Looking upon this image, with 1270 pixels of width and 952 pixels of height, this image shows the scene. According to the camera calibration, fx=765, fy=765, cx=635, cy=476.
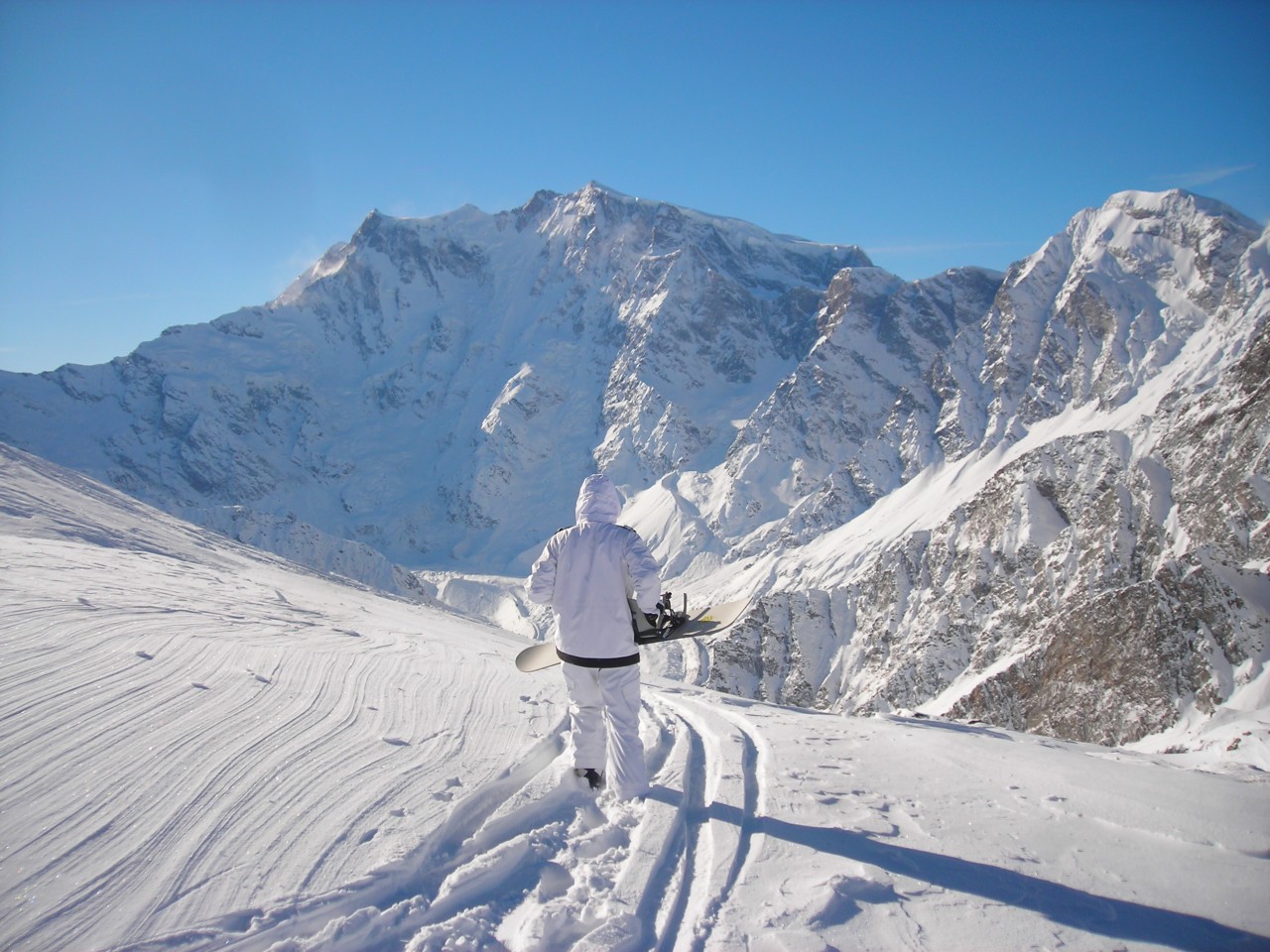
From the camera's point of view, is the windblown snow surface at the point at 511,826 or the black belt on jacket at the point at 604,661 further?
the black belt on jacket at the point at 604,661

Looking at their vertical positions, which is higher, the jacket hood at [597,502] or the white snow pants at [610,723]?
the jacket hood at [597,502]

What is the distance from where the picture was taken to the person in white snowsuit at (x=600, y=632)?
16.7 ft

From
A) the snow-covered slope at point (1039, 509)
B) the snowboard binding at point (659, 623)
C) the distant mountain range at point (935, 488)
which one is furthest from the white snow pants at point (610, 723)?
the distant mountain range at point (935, 488)

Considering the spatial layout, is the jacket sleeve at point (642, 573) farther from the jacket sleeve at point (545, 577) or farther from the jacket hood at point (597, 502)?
the jacket sleeve at point (545, 577)

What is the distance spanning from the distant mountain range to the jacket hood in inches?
1798

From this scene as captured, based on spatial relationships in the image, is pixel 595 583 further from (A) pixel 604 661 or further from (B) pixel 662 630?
(B) pixel 662 630

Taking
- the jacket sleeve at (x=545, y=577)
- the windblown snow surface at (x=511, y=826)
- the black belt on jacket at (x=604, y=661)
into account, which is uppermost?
the jacket sleeve at (x=545, y=577)

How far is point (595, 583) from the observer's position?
17.1 feet

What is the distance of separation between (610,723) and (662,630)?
2.93 ft

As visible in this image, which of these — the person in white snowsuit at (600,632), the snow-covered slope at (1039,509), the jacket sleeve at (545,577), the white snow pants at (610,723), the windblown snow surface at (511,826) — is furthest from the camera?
the snow-covered slope at (1039,509)

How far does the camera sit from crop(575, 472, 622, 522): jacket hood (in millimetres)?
5404

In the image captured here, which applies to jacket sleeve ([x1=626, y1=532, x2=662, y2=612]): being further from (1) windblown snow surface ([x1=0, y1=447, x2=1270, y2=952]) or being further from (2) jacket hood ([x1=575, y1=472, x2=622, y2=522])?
(1) windblown snow surface ([x1=0, y1=447, x2=1270, y2=952])

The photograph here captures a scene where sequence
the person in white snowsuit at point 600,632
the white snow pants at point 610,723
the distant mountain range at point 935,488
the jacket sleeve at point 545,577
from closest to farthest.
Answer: the white snow pants at point 610,723, the person in white snowsuit at point 600,632, the jacket sleeve at point 545,577, the distant mountain range at point 935,488

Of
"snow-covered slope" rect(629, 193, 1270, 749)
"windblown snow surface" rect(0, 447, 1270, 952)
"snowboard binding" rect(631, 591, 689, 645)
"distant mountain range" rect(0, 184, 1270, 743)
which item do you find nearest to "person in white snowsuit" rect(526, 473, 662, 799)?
"snowboard binding" rect(631, 591, 689, 645)
